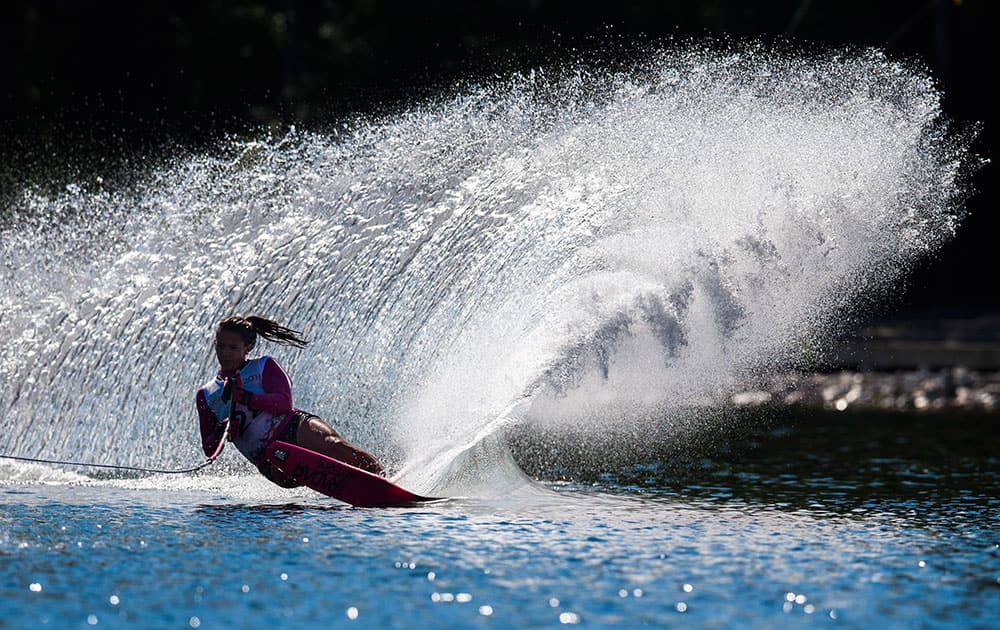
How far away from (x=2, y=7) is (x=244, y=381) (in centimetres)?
3173

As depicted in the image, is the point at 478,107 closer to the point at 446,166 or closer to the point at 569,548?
the point at 446,166

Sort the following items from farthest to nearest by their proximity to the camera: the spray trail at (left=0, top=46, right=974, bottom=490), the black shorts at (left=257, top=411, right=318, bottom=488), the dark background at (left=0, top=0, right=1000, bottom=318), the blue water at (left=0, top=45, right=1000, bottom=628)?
1. the dark background at (left=0, top=0, right=1000, bottom=318)
2. the spray trail at (left=0, top=46, right=974, bottom=490)
3. the black shorts at (left=257, top=411, right=318, bottom=488)
4. the blue water at (left=0, top=45, right=1000, bottom=628)

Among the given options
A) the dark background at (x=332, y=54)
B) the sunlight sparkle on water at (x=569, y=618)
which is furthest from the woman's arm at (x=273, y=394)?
the dark background at (x=332, y=54)

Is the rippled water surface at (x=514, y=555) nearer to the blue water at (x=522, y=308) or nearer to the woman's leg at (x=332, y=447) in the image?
the blue water at (x=522, y=308)

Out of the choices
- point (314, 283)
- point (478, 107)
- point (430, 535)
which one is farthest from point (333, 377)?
point (430, 535)

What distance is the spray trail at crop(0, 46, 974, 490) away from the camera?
14.3m

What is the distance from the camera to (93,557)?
985cm

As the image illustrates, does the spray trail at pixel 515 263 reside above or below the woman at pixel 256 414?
above

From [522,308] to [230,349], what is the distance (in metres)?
3.31

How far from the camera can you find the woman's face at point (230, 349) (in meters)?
12.6

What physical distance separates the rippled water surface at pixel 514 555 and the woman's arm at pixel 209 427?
446mm

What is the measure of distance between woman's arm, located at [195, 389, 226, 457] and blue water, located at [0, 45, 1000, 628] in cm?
45

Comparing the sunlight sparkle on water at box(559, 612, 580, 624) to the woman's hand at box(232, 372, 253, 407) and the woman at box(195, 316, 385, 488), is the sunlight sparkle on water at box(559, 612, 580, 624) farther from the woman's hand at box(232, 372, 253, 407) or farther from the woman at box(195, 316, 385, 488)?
the woman's hand at box(232, 372, 253, 407)

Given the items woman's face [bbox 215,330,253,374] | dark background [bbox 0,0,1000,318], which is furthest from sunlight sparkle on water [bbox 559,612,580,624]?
dark background [bbox 0,0,1000,318]
